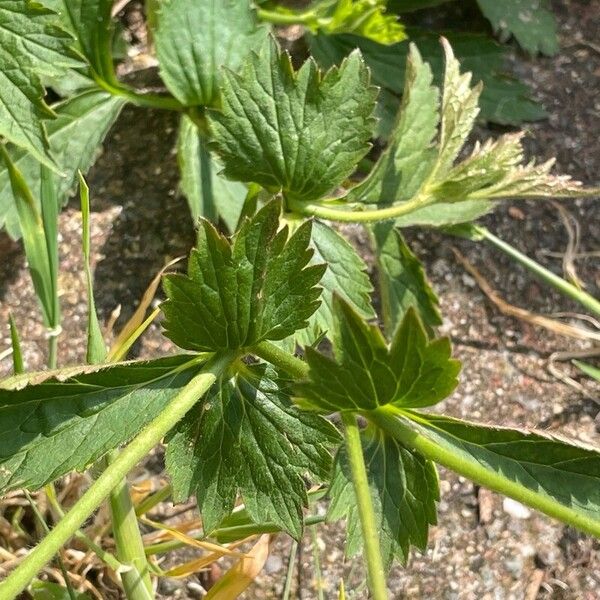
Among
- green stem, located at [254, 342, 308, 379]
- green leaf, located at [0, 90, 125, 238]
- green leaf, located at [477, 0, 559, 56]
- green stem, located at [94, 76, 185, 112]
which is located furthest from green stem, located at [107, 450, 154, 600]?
green leaf, located at [477, 0, 559, 56]

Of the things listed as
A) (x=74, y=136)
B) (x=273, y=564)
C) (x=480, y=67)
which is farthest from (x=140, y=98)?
(x=273, y=564)

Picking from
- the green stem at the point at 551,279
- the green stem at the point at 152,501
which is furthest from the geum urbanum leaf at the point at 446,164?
the green stem at the point at 152,501

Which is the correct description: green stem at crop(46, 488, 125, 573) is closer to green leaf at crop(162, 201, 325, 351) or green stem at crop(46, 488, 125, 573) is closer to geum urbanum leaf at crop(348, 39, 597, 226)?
green leaf at crop(162, 201, 325, 351)

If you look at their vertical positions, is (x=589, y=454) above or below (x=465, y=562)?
above

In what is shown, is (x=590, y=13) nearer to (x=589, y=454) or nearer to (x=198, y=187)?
(x=198, y=187)

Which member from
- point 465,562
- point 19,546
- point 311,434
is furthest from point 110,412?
point 465,562

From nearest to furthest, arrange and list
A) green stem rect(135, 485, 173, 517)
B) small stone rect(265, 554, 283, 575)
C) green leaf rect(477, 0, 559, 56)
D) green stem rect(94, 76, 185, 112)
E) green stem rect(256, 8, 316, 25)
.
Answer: green stem rect(135, 485, 173, 517)
small stone rect(265, 554, 283, 575)
green stem rect(94, 76, 185, 112)
green stem rect(256, 8, 316, 25)
green leaf rect(477, 0, 559, 56)

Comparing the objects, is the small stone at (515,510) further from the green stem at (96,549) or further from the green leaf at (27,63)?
the green leaf at (27,63)
